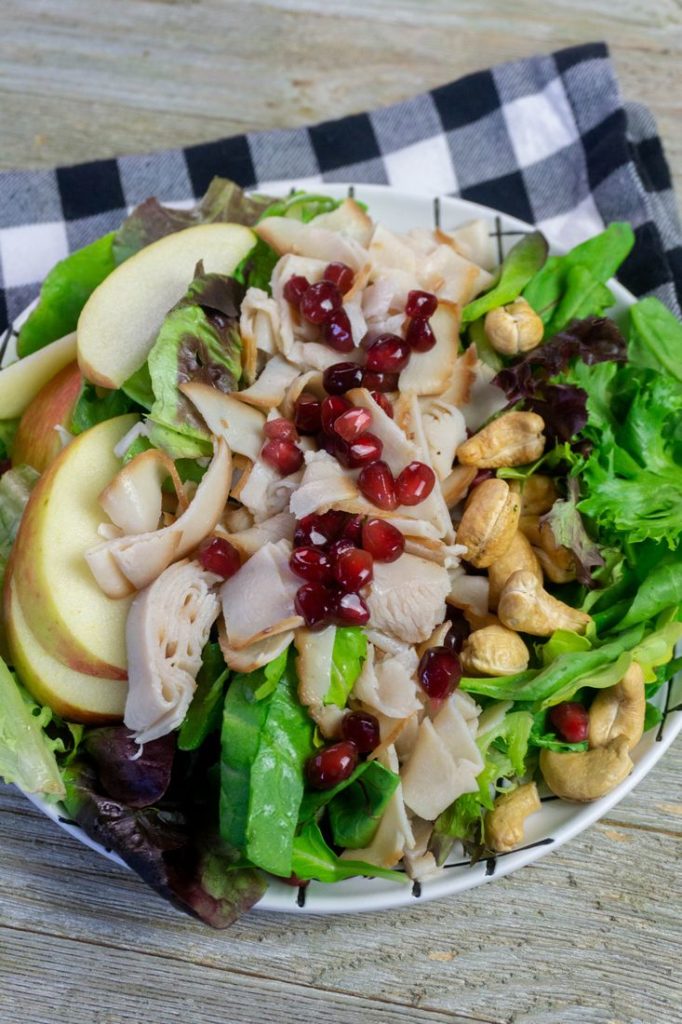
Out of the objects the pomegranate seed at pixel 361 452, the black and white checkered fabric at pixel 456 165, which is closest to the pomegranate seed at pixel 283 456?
the pomegranate seed at pixel 361 452

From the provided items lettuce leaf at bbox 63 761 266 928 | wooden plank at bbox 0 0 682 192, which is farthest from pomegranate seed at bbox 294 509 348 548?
wooden plank at bbox 0 0 682 192

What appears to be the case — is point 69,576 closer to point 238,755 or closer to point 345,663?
point 238,755

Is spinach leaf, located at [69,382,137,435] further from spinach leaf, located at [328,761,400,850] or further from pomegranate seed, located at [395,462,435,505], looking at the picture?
spinach leaf, located at [328,761,400,850]

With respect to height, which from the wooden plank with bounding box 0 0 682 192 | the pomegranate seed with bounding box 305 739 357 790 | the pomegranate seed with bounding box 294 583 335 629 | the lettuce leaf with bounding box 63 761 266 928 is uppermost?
the wooden plank with bounding box 0 0 682 192

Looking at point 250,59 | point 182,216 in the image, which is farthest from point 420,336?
point 250,59

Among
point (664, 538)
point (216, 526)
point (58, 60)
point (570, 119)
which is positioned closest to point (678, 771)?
point (664, 538)

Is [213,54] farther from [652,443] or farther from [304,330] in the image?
[652,443]
